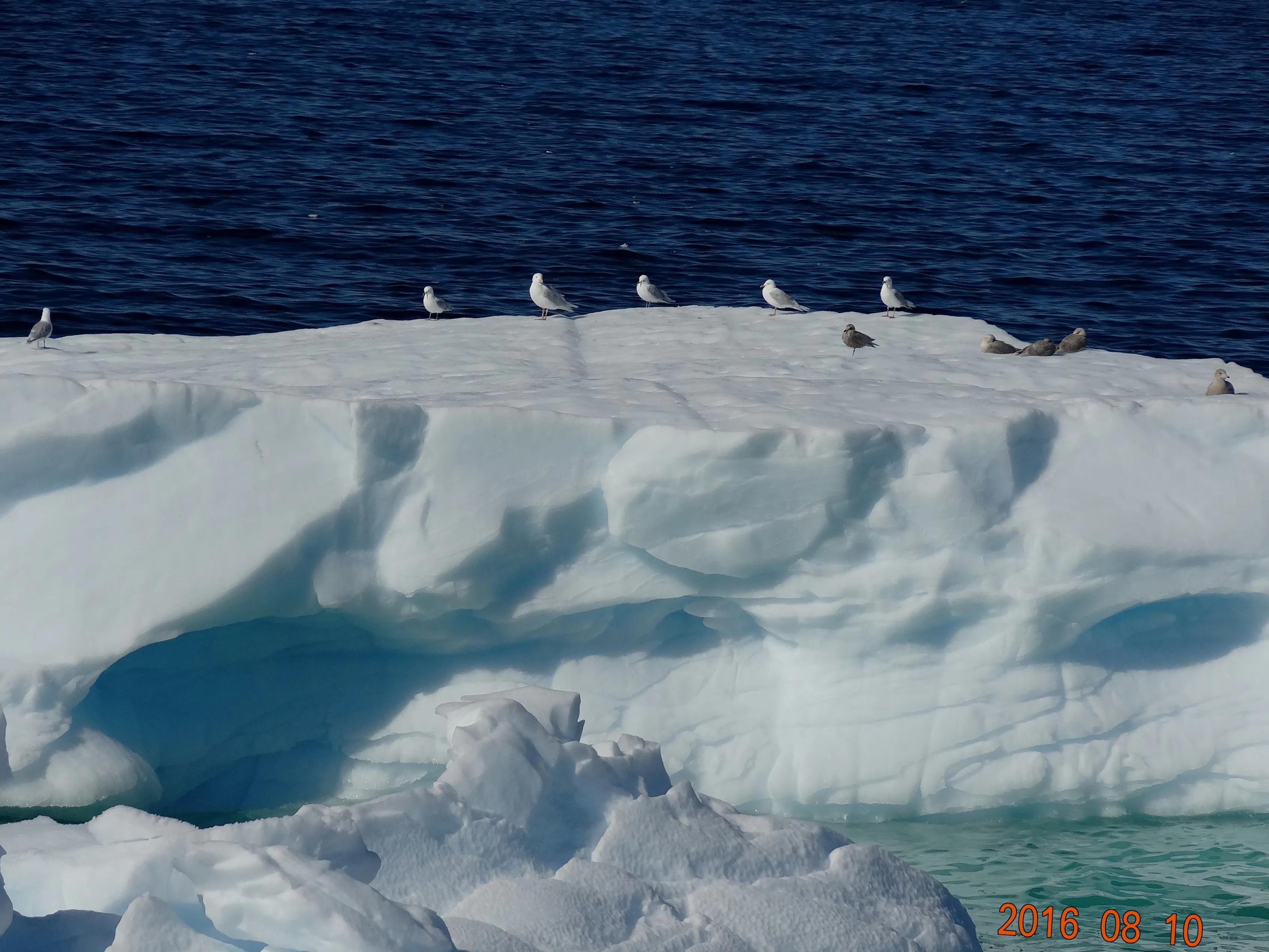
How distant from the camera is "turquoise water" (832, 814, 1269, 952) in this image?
9.41 meters

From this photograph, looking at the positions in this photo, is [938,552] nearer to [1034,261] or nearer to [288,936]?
[288,936]

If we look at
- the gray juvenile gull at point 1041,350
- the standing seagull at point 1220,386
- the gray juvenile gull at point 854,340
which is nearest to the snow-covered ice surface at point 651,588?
the standing seagull at point 1220,386

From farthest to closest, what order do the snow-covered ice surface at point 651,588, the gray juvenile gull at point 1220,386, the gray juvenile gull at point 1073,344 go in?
the gray juvenile gull at point 1073,344, the gray juvenile gull at point 1220,386, the snow-covered ice surface at point 651,588

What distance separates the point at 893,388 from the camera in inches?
457

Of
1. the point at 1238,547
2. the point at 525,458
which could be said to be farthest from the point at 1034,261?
the point at 525,458

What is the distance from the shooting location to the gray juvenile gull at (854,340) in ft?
43.0

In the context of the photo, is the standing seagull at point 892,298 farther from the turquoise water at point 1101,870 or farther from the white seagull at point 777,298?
the turquoise water at point 1101,870

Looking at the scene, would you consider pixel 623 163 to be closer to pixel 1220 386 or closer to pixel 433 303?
pixel 433 303

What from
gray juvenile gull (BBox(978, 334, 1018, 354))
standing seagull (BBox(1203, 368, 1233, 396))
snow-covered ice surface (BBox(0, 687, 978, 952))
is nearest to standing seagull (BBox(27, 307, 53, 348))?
snow-covered ice surface (BBox(0, 687, 978, 952))

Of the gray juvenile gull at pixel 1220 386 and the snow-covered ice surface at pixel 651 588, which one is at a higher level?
the gray juvenile gull at pixel 1220 386
